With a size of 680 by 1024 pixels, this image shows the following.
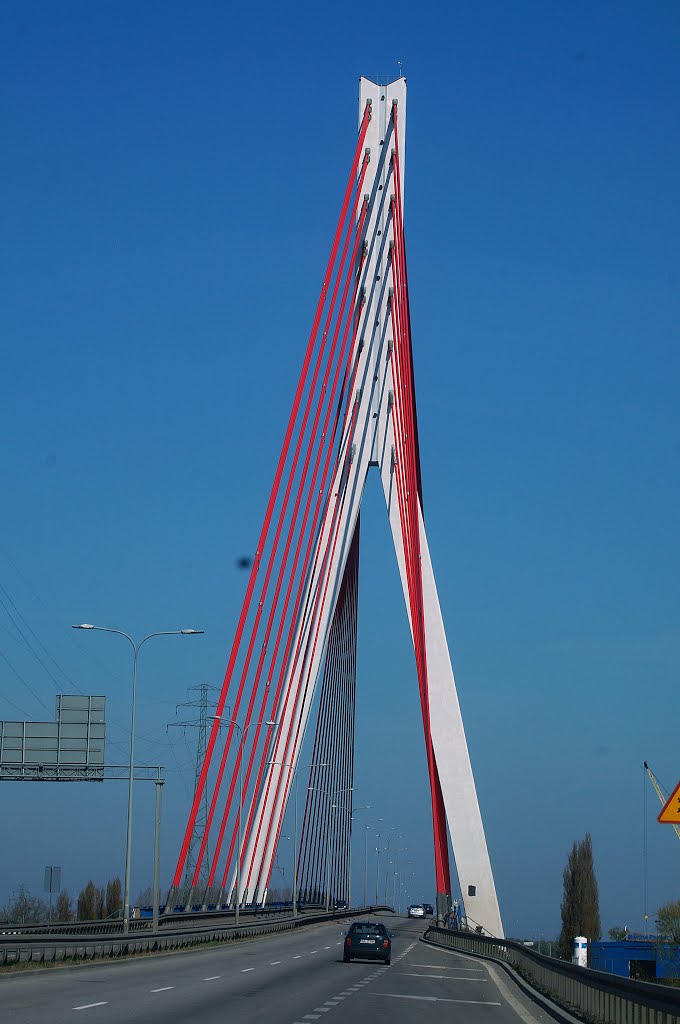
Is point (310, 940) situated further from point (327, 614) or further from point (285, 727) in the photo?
point (327, 614)

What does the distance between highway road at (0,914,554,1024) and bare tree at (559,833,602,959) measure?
7522 cm

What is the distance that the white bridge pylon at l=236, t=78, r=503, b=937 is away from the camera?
155 ft

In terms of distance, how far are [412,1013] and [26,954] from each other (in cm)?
1120

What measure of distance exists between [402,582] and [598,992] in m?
34.9

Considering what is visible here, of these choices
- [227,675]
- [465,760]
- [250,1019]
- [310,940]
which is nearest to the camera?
[250,1019]

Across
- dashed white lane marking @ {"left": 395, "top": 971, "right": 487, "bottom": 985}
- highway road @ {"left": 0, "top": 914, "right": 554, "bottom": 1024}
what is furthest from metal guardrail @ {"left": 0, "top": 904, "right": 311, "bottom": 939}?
dashed white lane marking @ {"left": 395, "top": 971, "right": 487, "bottom": 985}

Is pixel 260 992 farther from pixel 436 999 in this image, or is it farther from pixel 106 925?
pixel 106 925

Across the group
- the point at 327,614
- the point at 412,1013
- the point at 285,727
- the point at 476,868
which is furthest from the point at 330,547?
the point at 412,1013

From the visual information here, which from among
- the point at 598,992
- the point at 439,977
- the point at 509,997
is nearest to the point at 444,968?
the point at 439,977

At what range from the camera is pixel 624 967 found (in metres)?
62.0

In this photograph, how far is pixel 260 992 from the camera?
65.5 feet

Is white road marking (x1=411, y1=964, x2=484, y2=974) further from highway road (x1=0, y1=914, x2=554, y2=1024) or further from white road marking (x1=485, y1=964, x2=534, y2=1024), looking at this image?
white road marking (x1=485, y1=964, x2=534, y2=1024)

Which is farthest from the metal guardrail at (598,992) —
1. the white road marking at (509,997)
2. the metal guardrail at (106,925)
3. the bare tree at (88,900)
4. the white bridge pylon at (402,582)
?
the bare tree at (88,900)

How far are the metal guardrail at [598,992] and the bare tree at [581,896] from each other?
78.1 meters
